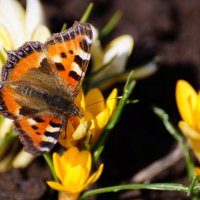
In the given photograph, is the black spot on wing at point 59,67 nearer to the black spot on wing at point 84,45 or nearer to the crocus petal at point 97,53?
the black spot on wing at point 84,45

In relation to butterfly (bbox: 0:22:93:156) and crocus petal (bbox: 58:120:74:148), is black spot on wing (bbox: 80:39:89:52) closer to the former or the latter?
butterfly (bbox: 0:22:93:156)

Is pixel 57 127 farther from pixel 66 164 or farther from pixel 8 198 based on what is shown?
pixel 8 198

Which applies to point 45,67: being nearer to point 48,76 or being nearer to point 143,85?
point 48,76

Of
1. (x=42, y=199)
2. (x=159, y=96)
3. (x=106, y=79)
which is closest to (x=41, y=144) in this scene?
(x=42, y=199)

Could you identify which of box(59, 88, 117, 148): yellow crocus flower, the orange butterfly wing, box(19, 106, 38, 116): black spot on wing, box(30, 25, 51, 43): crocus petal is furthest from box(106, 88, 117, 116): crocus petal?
box(30, 25, 51, 43): crocus petal

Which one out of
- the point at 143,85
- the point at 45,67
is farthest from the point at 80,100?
the point at 143,85

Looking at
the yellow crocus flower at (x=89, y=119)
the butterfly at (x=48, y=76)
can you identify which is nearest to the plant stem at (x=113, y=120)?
the yellow crocus flower at (x=89, y=119)
